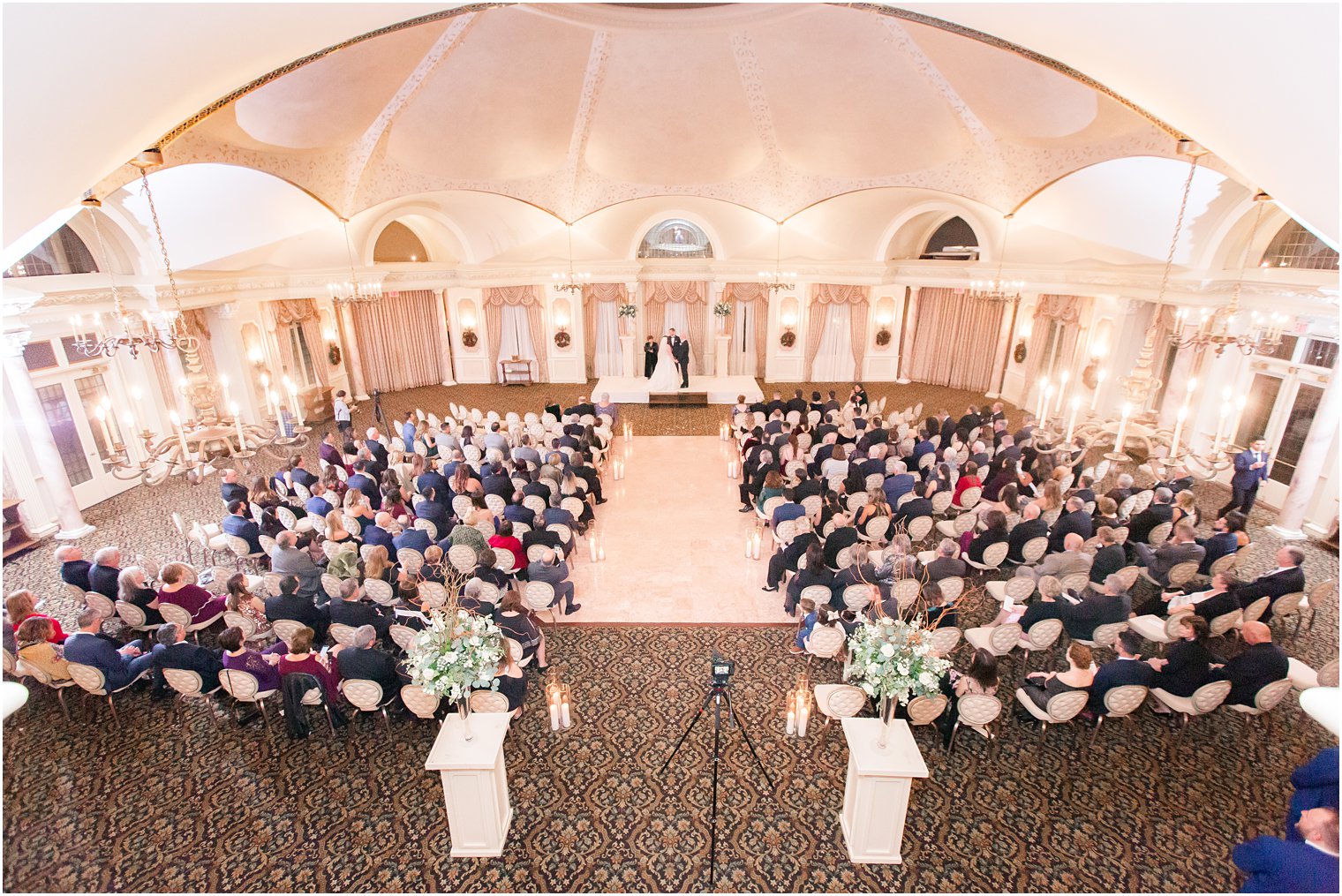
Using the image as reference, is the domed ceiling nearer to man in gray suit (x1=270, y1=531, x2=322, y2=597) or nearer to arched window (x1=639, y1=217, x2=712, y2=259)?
arched window (x1=639, y1=217, x2=712, y2=259)

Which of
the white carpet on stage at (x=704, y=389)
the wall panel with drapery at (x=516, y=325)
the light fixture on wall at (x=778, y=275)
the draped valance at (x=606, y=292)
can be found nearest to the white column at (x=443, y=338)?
the wall panel with drapery at (x=516, y=325)

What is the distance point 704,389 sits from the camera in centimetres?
2056

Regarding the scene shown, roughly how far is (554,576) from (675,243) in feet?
58.0

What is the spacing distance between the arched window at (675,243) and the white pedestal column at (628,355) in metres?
3.22

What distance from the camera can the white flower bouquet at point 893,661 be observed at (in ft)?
15.9

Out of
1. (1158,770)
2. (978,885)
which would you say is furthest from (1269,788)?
(978,885)

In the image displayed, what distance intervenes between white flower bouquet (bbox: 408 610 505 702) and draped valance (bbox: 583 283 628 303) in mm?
18837

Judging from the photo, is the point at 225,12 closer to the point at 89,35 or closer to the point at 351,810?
the point at 89,35

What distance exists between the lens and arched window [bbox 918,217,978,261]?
20281 millimetres

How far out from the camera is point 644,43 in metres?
12.9

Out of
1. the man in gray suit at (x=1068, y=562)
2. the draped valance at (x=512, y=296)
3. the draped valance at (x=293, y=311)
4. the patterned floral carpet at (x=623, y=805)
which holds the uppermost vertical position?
the draped valance at (x=512, y=296)

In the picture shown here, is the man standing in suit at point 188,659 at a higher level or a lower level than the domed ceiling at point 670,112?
lower

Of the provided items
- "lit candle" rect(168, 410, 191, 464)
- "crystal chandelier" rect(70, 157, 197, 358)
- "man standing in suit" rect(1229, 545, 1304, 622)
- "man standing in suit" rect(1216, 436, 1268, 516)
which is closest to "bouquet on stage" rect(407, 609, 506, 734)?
"lit candle" rect(168, 410, 191, 464)

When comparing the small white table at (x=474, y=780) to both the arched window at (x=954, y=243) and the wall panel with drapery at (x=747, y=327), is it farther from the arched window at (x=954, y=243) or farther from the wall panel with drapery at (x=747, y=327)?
the arched window at (x=954, y=243)
